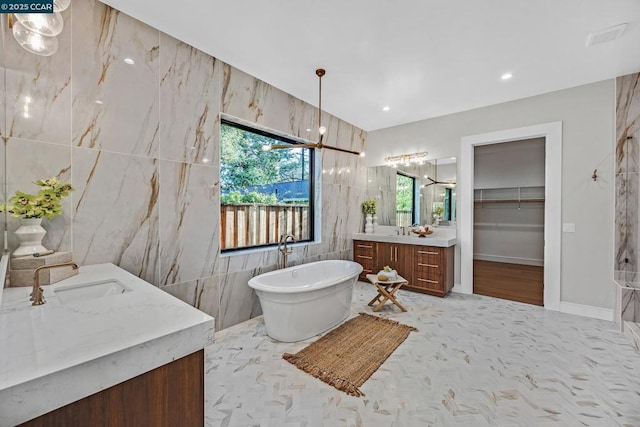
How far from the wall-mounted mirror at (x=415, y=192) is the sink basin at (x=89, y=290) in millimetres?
4264

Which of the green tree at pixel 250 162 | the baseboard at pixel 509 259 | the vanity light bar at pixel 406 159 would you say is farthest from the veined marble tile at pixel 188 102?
the baseboard at pixel 509 259

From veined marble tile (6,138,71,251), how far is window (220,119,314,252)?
4.29 feet

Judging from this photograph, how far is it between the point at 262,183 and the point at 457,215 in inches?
121

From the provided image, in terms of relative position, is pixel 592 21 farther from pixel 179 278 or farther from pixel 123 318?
pixel 179 278

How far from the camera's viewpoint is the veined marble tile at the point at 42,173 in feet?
5.53

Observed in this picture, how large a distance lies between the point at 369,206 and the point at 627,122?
11.2 ft

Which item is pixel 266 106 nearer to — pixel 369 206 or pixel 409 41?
pixel 409 41

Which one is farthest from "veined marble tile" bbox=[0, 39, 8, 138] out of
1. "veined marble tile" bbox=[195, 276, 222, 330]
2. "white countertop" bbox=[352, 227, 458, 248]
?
"white countertop" bbox=[352, 227, 458, 248]

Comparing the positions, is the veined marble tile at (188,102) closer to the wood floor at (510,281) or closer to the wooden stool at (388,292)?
the wooden stool at (388,292)

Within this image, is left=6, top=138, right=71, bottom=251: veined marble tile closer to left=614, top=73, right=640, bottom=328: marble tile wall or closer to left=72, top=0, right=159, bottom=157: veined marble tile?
left=72, top=0, right=159, bottom=157: veined marble tile

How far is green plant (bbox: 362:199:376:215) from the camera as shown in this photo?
505 cm

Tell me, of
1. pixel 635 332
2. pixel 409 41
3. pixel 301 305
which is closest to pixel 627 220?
pixel 635 332

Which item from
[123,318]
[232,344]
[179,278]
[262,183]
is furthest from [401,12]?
[232,344]

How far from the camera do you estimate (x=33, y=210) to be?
158cm
